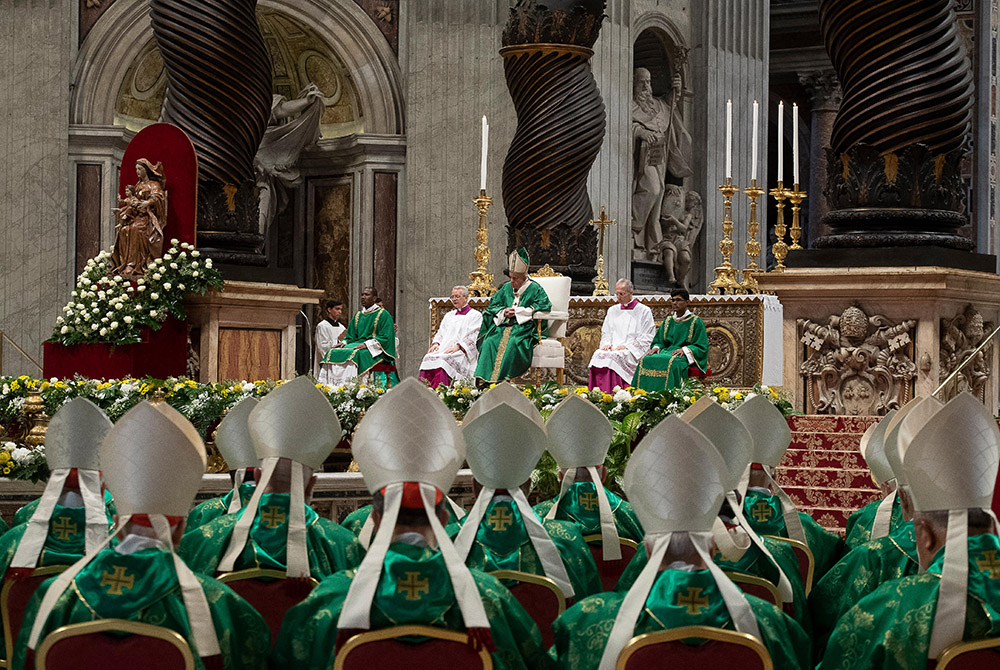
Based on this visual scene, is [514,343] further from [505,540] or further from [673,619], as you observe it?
[673,619]

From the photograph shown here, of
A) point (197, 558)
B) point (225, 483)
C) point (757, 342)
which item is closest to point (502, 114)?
point (757, 342)

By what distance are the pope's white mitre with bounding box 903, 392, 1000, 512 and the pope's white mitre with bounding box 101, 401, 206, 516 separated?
1.51m

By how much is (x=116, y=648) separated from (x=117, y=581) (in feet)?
0.43

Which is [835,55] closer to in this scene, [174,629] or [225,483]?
[225,483]

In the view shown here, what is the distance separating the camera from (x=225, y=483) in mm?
6328

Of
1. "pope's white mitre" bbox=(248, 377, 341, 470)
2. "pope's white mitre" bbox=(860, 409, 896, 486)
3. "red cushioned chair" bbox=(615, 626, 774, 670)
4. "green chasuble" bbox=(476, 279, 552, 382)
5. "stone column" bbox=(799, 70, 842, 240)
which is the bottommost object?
"red cushioned chair" bbox=(615, 626, 774, 670)

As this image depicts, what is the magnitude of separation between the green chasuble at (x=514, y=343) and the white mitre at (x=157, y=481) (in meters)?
7.51

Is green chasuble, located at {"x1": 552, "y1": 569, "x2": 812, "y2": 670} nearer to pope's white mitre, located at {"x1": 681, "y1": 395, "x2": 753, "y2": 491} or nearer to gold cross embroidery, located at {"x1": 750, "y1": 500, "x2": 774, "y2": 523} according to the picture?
pope's white mitre, located at {"x1": 681, "y1": 395, "x2": 753, "y2": 491}

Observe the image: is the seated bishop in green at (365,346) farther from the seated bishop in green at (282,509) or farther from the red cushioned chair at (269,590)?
the red cushioned chair at (269,590)

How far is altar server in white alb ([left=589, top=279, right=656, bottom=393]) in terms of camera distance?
40.2 feet

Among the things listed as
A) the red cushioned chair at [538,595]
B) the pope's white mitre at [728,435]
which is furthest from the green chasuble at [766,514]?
the red cushioned chair at [538,595]

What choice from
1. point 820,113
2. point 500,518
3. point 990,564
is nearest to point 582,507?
point 500,518

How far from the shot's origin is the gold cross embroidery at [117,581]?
2748 millimetres

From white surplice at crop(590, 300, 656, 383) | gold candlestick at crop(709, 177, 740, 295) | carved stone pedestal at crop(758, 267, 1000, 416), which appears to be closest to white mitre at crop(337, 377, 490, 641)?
carved stone pedestal at crop(758, 267, 1000, 416)
